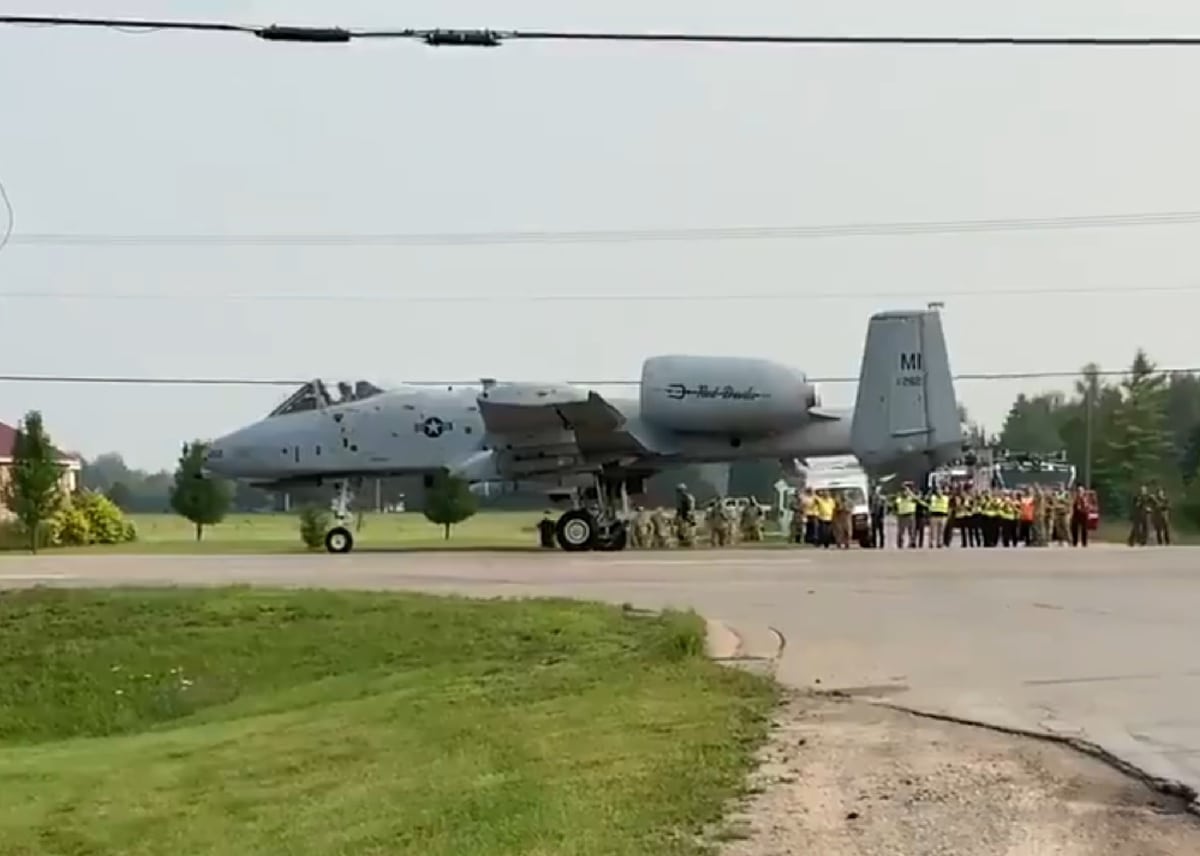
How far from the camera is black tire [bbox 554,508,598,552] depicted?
1308 inches

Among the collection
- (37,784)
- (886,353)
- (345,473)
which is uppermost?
(886,353)

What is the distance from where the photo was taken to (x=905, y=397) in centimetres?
3491

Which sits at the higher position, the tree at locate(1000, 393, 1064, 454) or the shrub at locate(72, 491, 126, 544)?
the tree at locate(1000, 393, 1064, 454)

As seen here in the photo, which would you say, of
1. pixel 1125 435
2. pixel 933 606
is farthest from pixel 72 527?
pixel 1125 435

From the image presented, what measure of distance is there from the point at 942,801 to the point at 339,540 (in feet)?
88.3

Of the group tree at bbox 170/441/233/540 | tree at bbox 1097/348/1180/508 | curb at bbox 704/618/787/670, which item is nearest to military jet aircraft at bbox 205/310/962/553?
curb at bbox 704/618/787/670

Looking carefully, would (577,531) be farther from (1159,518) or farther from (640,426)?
(1159,518)

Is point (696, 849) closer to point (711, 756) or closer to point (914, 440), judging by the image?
point (711, 756)

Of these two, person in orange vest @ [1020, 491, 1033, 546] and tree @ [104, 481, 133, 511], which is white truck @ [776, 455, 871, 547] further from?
tree @ [104, 481, 133, 511]

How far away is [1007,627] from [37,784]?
919 cm

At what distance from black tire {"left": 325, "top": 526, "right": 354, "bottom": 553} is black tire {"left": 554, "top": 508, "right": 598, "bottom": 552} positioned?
4130 mm

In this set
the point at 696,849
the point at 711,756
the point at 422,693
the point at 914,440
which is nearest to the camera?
the point at 696,849

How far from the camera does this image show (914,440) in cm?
3488

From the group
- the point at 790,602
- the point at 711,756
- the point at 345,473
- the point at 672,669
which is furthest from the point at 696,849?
the point at 345,473
